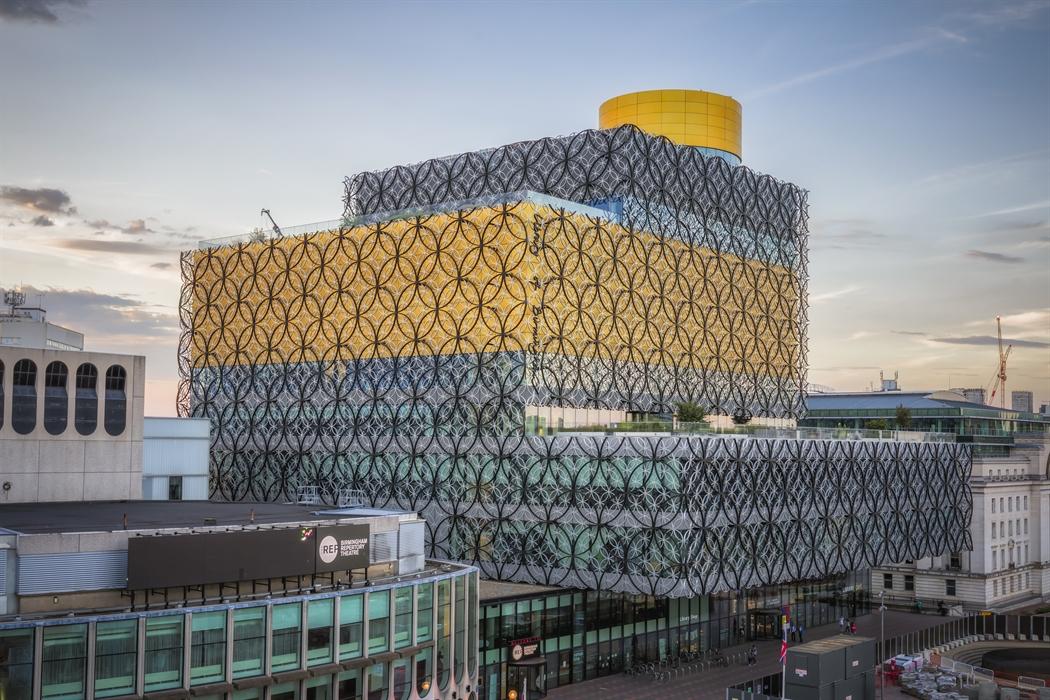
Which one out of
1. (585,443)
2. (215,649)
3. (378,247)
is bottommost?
(215,649)

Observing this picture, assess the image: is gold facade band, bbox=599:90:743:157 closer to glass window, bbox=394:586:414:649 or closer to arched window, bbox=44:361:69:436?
arched window, bbox=44:361:69:436

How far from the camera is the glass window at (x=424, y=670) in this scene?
5741cm

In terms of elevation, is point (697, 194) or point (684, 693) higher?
point (697, 194)

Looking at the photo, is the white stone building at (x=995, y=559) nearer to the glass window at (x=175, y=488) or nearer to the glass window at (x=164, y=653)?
the glass window at (x=175, y=488)

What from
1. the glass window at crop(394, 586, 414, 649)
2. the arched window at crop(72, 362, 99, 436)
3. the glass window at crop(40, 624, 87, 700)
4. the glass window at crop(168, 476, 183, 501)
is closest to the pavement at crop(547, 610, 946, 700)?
the glass window at crop(394, 586, 414, 649)

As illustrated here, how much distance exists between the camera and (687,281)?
341ft

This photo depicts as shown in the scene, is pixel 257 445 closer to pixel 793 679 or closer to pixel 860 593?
pixel 793 679

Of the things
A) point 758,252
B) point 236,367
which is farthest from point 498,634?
point 758,252

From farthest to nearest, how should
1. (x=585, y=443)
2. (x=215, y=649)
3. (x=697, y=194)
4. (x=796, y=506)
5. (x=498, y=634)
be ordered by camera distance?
1. (x=697, y=194)
2. (x=796, y=506)
3. (x=585, y=443)
4. (x=498, y=634)
5. (x=215, y=649)

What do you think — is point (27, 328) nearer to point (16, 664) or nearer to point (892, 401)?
point (16, 664)

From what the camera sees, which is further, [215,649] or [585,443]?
[585,443]

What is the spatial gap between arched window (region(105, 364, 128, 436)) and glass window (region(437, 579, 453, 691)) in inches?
1128

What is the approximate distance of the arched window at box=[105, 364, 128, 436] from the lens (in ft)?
246

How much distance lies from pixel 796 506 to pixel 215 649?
183ft
